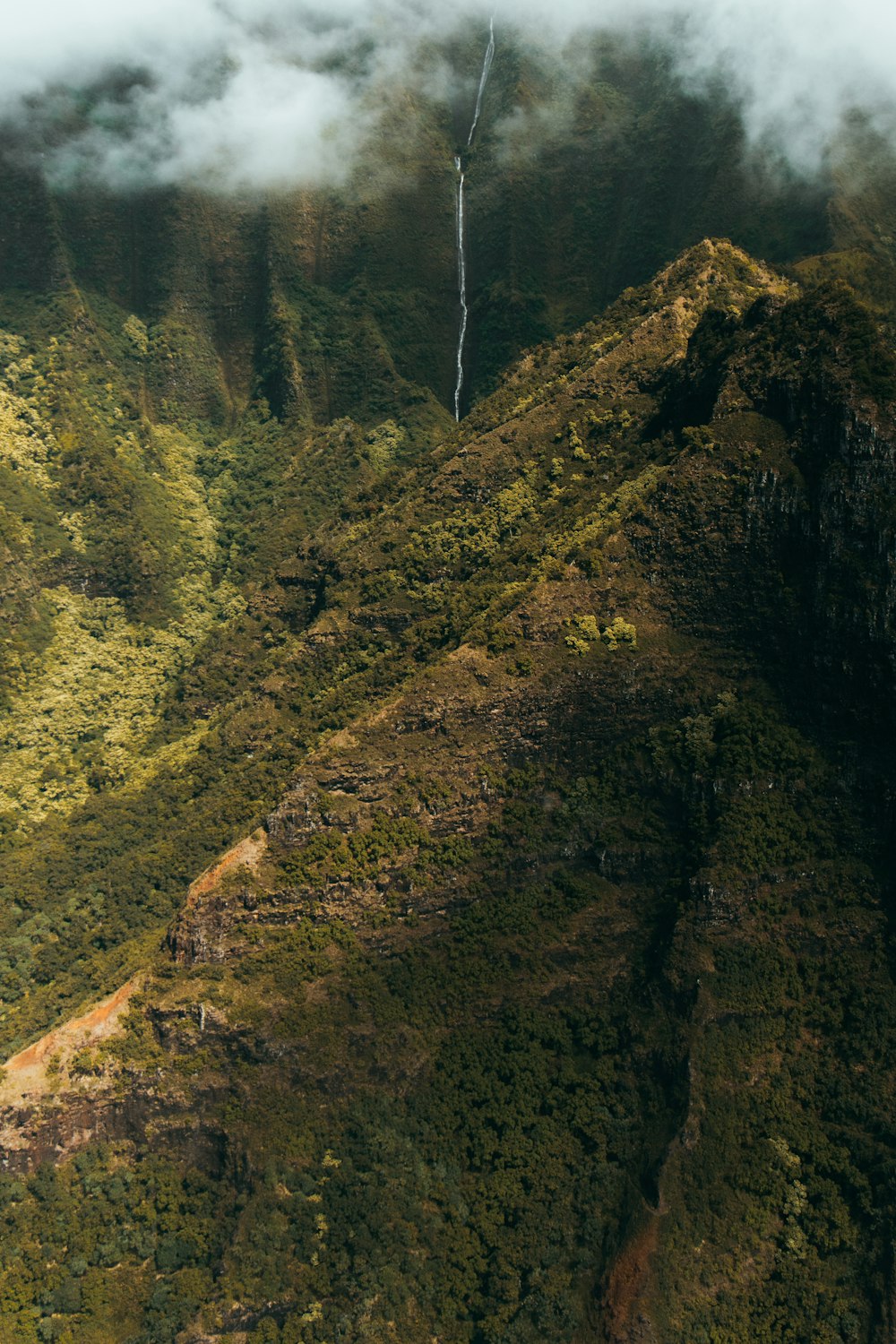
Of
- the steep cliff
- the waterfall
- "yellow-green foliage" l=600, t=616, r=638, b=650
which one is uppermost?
the waterfall

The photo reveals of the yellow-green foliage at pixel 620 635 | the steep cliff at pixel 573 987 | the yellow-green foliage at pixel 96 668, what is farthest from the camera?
the yellow-green foliage at pixel 96 668

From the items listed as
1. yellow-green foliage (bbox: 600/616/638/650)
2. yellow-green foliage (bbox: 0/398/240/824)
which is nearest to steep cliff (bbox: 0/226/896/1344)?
yellow-green foliage (bbox: 600/616/638/650)

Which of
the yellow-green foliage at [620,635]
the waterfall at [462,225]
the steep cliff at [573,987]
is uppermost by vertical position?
the waterfall at [462,225]

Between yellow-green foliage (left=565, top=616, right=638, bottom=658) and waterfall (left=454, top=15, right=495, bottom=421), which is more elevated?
waterfall (left=454, top=15, right=495, bottom=421)

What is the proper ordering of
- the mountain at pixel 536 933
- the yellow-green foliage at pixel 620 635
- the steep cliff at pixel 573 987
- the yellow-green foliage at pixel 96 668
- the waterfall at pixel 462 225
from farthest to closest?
the waterfall at pixel 462 225 → the yellow-green foliage at pixel 96 668 → the yellow-green foliage at pixel 620 635 → the mountain at pixel 536 933 → the steep cliff at pixel 573 987

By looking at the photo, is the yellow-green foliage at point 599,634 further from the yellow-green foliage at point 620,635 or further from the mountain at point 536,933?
the mountain at point 536,933

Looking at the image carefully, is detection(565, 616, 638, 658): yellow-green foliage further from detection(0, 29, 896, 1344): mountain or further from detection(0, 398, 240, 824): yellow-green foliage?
detection(0, 398, 240, 824): yellow-green foliage

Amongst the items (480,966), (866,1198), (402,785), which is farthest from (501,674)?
(866,1198)

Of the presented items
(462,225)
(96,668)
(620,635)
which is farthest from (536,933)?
(462,225)

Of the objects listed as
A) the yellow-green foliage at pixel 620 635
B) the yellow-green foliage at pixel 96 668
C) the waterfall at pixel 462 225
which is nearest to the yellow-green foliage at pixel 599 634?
the yellow-green foliage at pixel 620 635
